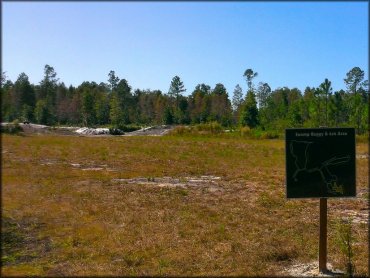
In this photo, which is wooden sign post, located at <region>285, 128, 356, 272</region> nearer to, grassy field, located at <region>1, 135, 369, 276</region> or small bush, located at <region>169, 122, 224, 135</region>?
grassy field, located at <region>1, 135, 369, 276</region>

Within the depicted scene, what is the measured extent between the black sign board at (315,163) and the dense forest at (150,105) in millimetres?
3991

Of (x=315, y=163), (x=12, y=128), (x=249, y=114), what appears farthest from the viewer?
(x=249, y=114)

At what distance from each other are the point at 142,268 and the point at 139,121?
17528 mm

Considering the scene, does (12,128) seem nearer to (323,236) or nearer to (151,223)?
(323,236)

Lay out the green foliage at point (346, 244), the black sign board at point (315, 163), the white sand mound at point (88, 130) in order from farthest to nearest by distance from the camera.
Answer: the white sand mound at point (88, 130) < the green foliage at point (346, 244) < the black sign board at point (315, 163)

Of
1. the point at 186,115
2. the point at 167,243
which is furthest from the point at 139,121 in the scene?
the point at 167,243

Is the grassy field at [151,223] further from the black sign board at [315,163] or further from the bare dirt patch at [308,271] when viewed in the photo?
the black sign board at [315,163]

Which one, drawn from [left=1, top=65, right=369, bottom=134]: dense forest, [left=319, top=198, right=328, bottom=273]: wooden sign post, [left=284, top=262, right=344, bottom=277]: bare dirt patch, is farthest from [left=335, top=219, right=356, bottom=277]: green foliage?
[left=1, top=65, right=369, bottom=134]: dense forest

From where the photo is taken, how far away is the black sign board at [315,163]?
21.6 feet

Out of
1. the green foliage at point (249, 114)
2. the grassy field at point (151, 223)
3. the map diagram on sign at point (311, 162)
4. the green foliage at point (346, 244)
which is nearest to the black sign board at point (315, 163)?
the map diagram on sign at point (311, 162)

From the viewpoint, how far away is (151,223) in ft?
34.2

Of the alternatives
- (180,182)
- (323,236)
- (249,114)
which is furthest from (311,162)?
(249,114)

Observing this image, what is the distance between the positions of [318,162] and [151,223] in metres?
5.11

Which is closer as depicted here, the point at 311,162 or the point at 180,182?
the point at 311,162
